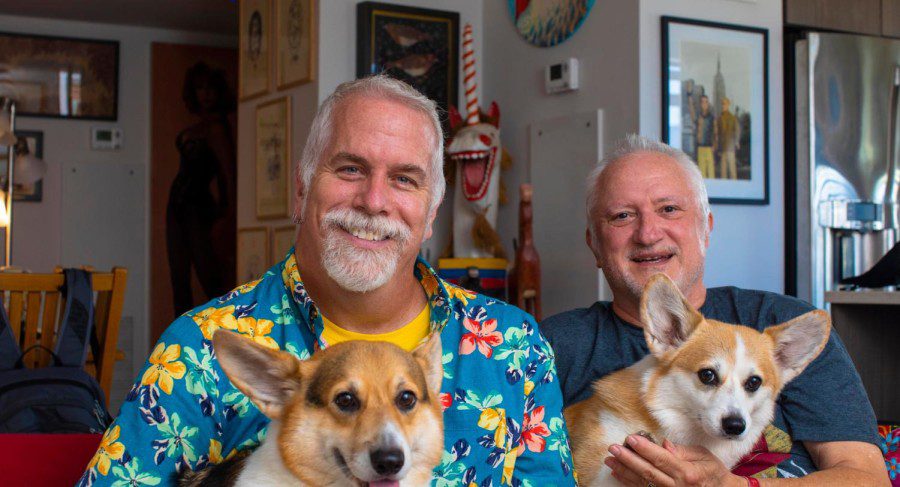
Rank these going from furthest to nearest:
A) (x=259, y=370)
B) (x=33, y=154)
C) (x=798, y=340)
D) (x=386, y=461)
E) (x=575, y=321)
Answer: (x=33, y=154) → (x=575, y=321) → (x=798, y=340) → (x=259, y=370) → (x=386, y=461)

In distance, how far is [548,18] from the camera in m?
4.81

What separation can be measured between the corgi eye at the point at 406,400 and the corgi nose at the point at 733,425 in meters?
0.59

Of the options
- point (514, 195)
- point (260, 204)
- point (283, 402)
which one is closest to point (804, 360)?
point (283, 402)

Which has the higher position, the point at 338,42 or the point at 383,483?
the point at 338,42

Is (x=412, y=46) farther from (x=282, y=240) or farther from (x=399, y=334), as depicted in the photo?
(x=399, y=334)

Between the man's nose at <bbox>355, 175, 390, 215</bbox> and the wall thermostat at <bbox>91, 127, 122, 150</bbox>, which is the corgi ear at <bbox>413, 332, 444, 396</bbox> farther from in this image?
the wall thermostat at <bbox>91, 127, 122, 150</bbox>

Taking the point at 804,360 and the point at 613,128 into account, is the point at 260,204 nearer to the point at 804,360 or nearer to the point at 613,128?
the point at 613,128

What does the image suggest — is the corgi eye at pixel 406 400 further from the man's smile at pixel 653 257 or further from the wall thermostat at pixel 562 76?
the wall thermostat at pixel 562 76

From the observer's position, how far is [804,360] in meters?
1.70

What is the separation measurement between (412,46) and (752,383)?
12.3 ft

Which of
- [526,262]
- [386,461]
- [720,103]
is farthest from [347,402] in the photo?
[720,103]

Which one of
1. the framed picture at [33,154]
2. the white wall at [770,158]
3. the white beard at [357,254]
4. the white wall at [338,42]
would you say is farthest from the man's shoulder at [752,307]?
the framed picture at [33,154]

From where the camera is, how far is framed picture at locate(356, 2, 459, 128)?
16.3 ft

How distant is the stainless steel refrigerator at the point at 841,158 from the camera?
186 inches
